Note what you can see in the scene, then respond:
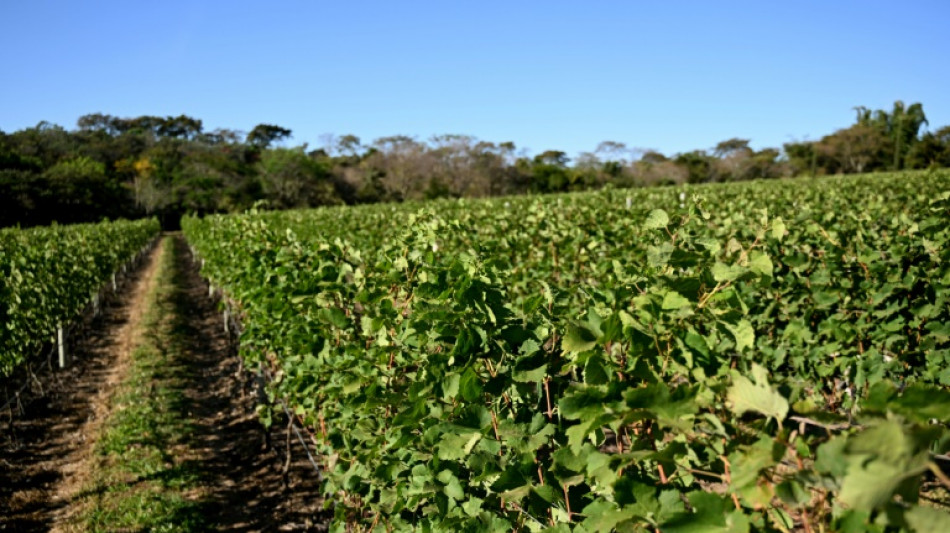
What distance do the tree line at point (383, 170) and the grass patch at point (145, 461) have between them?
47443mm

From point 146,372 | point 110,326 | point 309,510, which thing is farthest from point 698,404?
point 110,326

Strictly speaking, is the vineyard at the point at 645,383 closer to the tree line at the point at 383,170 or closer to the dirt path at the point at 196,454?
the dirt path at the point at 196,454

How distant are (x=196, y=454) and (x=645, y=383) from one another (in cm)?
608

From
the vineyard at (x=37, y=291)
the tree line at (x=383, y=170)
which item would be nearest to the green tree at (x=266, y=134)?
the tree line at (x=383, y=170)

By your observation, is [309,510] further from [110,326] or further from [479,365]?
[110,326]

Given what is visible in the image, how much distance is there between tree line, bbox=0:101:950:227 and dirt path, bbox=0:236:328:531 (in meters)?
46.2

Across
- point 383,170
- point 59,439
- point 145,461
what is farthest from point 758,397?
point 383,170

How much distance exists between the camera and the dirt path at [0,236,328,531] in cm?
518

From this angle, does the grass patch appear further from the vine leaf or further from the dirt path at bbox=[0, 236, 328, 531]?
the vine leaf

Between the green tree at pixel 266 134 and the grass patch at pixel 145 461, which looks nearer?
the grass patch at pixel 145 461

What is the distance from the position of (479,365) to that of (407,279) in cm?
94

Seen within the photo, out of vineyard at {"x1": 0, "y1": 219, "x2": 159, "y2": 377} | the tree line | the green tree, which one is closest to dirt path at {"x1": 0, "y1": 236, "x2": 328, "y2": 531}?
vineyard at {"x1": 0, "y1": 219, "x2": 159, "y2": 377}

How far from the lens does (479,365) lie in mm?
2041

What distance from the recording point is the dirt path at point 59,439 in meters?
5.30
